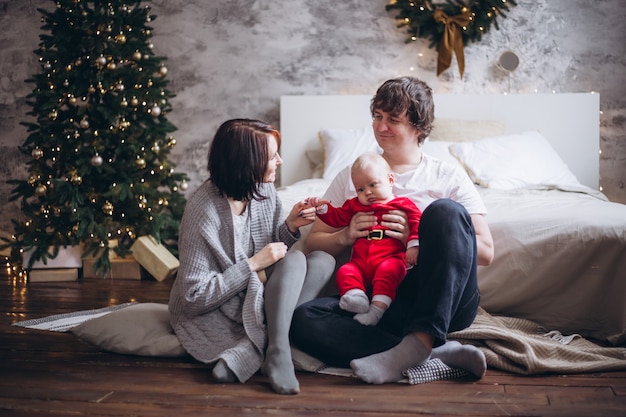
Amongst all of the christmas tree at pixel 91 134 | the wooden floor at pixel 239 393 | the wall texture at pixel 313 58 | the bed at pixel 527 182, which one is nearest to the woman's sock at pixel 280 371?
the wooden floor at pixel 239 393

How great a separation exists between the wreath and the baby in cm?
243

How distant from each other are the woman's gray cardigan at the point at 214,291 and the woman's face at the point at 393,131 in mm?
556

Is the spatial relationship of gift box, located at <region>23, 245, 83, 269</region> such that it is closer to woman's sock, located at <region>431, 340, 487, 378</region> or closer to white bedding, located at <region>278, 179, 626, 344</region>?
white bedding, located at <region>278, 179, 626, 344</region>

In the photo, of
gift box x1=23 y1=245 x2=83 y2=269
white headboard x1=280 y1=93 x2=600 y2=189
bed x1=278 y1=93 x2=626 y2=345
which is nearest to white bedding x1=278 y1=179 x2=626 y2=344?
bed x1=278 y1=93 x2=626 y2=345

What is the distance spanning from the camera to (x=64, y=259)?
3.80 metres

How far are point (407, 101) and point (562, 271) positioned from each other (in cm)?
81

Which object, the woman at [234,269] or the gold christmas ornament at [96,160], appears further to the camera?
the gold christmas ornament at [96,160]

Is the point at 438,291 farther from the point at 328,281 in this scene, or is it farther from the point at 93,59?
the point at 93,59

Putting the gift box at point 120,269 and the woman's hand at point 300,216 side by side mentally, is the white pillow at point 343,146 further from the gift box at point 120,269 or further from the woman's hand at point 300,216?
the woman's hand at point 300,216

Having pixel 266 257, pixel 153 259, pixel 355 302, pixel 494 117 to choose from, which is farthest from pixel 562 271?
pixel 153 259

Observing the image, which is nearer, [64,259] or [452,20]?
[64,259]

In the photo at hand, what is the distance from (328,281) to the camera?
2242 mm

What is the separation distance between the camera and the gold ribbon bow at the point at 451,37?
4.23 meters

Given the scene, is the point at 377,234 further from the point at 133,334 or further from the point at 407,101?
the point at 133,334
